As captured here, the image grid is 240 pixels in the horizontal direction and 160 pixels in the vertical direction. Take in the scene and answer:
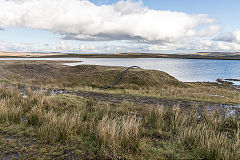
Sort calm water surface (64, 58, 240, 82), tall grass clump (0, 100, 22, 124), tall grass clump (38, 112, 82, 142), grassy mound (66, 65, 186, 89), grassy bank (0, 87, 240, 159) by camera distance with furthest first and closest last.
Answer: calm water surface (64, 58, 240, 82), grassy mound (66, 65, 186, 89), tall grass clump (0, 100, 22, 124), tall grass clump (38, 112, 82, 142), grassy bank (0, 87, 240, 159)

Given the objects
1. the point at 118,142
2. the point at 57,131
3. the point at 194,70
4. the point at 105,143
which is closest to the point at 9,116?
the point at 57,131

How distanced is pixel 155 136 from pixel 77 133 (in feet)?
8.54

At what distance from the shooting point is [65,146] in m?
4.88

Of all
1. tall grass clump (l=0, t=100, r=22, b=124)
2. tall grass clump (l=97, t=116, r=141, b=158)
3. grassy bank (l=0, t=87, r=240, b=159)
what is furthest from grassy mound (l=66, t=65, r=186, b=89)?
tall grass clump (l=97, t=116, r=141, b=158)

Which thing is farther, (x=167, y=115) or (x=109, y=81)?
(x=109, y=81)

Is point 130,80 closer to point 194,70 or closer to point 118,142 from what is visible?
point 118,142

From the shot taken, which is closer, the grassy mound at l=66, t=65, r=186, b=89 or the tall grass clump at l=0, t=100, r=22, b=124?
the tall grass clump at l=0, t=100, r=22, b=124

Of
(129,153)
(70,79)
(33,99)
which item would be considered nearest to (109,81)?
(70,79)

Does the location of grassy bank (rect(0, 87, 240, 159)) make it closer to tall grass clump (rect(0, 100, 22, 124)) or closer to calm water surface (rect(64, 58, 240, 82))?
tall grass clump (rect(0, 100, 22, 124))

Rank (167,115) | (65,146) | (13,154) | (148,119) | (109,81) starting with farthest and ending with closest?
(109,81), (167,115), (148,119), (65,146), (13,154)

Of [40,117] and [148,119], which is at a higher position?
[40,117]

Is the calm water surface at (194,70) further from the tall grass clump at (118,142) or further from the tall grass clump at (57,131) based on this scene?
the tall grass clump at (57,131)

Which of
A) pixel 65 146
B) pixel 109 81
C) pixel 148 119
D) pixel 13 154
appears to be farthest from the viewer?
pixel 109 81

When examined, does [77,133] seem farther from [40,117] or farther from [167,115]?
[167,115]
